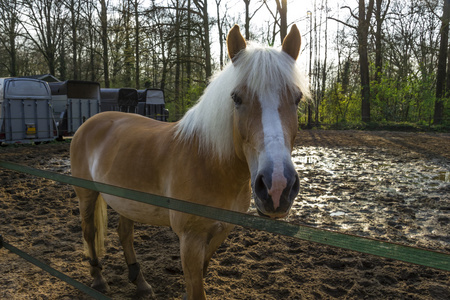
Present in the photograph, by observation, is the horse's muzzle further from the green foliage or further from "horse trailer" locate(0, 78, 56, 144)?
the green foliage

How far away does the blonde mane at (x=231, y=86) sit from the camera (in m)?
1.65

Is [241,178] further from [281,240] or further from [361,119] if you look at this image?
[361,119]

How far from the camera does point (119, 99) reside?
15633 millimetres

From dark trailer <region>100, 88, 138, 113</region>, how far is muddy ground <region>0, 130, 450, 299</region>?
30.6 ft

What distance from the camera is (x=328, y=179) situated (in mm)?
6586

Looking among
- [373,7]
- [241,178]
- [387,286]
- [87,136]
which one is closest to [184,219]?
[241,178]

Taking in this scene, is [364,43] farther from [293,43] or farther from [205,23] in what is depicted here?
[293,43]

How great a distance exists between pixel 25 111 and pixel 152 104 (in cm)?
695

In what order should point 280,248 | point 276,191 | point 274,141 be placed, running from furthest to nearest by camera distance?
point 280,248
point 274,141
point 276,191

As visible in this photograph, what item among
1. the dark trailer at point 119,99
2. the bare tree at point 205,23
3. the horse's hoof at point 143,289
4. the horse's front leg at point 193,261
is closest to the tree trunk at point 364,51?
the bare tree at point 205,23

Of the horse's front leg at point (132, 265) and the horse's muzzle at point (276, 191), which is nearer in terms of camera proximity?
the horse's muzzle at point (276, 191)

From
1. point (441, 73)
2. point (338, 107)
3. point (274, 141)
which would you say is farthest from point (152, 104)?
point (274, 141)

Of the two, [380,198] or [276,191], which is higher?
[276,191]

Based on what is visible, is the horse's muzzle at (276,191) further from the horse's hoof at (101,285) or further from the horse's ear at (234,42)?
the horse's hoof at (101,285)
